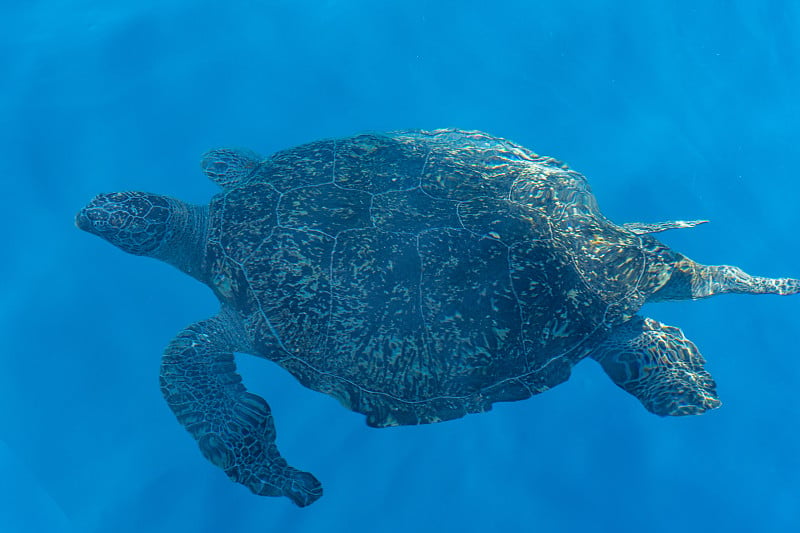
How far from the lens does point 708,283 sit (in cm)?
402

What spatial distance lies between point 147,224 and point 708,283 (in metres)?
4.46

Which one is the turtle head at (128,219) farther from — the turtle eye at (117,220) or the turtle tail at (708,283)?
the turtle tail at (708,283)

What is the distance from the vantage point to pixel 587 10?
21.0 ft

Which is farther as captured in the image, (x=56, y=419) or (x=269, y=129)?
(x=269, y=129)

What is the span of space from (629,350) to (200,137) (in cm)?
467

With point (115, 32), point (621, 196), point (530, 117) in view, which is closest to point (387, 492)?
point (621, 196)

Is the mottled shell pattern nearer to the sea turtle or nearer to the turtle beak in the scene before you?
the sea turtle

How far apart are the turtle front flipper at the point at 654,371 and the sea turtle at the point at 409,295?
10 mm

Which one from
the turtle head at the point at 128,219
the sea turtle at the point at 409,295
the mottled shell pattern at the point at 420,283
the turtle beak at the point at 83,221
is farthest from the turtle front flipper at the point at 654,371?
the turtle beak at the point at 83,221

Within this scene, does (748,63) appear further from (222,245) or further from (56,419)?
(56,419)

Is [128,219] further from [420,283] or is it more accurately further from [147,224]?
[420,283]

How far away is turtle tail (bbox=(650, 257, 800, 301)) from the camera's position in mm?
3859

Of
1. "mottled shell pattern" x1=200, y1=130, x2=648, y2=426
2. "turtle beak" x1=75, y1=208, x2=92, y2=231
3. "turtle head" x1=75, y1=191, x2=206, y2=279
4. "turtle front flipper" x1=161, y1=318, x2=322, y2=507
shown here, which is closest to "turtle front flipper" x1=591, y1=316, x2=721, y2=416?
"mottled shell pattern" x1=200, y1=130, x2=648, y2=426

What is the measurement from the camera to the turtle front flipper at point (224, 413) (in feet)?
11.3
